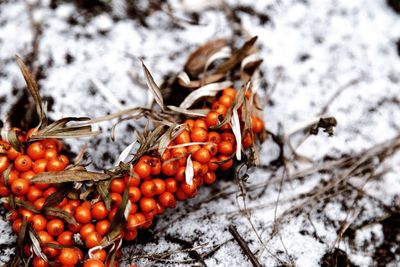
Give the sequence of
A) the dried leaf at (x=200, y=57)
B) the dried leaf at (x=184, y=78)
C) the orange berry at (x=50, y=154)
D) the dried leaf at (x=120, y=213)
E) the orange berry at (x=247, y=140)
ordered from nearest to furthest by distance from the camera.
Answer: the dried leaf at (x=120, y=213), the orange berry at (x=50, y=154), the orange berry at (x=247, y=140), the dried leaf at (x=184, y=78), the dried leaf at (x=200, y=57)

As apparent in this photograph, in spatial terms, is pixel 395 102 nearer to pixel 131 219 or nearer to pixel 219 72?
pixel 219 72

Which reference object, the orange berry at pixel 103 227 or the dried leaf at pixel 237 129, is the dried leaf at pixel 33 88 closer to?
the orange berry at pixel 103 227

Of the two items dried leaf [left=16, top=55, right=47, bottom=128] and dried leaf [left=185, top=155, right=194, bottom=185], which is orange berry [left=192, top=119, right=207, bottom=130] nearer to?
dried leaf [left=185, top=155, right=194, bottom=185]

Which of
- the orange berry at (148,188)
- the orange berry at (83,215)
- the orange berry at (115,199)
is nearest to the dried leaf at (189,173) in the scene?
the orange berry at (148,188)

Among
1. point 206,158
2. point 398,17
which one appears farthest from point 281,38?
point 206,158

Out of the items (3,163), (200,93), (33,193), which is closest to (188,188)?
(200,93)

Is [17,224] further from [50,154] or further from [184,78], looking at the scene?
[184,78]

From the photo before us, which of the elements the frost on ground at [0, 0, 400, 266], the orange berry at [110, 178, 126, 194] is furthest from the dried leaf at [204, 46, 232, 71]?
the orange berry at [110, 178, 126, 194]
